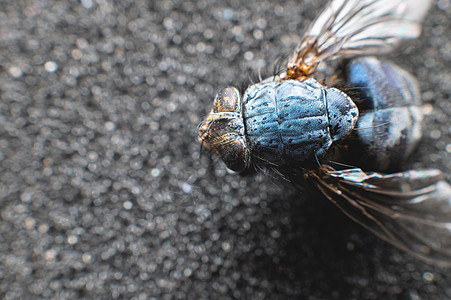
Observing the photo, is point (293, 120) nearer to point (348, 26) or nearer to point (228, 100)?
point (228, 100)

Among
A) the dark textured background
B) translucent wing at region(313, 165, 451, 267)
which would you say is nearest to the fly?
translucent wing at region(313, 165, 451, 267)

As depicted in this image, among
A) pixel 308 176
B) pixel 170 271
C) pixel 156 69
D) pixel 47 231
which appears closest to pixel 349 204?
pixel 308 176

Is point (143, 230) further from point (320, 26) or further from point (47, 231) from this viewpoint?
point (320, 26)

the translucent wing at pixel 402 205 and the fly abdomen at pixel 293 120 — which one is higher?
the fly abdomen at pixel 293 120

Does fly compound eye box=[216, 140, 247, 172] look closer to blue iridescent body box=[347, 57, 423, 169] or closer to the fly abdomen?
the fly abdomen

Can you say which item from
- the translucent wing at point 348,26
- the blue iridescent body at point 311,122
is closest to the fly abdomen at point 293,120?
the blue iridescent body at point 311,122

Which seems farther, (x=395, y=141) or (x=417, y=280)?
(x=417, y=280)

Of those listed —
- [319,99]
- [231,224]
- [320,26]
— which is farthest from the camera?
[231,224]

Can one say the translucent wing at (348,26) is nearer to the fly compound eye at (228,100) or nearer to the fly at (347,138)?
the fly at (347,138)

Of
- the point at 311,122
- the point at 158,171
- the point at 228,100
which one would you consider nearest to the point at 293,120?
the point at 311,122
